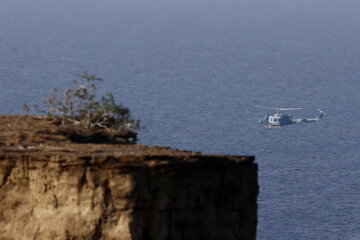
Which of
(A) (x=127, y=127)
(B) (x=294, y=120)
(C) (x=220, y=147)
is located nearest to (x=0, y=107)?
(C) (x=220, y=147)

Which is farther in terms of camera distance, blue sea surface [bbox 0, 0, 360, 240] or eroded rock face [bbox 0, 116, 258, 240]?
blue sea surface [bbox 0, 0, 360, 240]

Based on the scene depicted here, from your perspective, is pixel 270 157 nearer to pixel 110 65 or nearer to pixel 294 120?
pixel 294 120

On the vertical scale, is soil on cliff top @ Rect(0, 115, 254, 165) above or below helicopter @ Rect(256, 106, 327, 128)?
below

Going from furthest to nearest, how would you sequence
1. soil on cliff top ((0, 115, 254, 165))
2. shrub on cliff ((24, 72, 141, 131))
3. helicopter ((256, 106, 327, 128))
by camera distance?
helicopter ((256, 106, 327, 128)) → shrub on cliff ((24, 72, 141, 131)) → soil on cliff top ((0, 115, 254, 165))

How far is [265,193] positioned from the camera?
115 m

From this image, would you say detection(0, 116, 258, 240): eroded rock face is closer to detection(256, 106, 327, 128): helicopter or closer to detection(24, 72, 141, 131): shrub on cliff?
detection(24, 72, 141, 131): shrub on cliff

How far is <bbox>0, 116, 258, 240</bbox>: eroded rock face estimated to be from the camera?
30250mm

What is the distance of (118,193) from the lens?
3020 centimetres

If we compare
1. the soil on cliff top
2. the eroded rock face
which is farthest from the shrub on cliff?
the eroded rock face

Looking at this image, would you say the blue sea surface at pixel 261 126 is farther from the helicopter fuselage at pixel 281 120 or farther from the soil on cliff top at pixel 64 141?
the soil on cliff top at pixel 64 141

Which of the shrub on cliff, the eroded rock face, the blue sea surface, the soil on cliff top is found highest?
the blue sea surface

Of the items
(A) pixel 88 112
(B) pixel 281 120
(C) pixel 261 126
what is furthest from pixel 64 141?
(C) pixel 261 126

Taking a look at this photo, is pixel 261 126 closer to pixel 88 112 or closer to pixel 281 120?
pixel 281 120

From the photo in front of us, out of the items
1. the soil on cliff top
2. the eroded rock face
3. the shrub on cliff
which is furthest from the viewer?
the shrub on cliff
